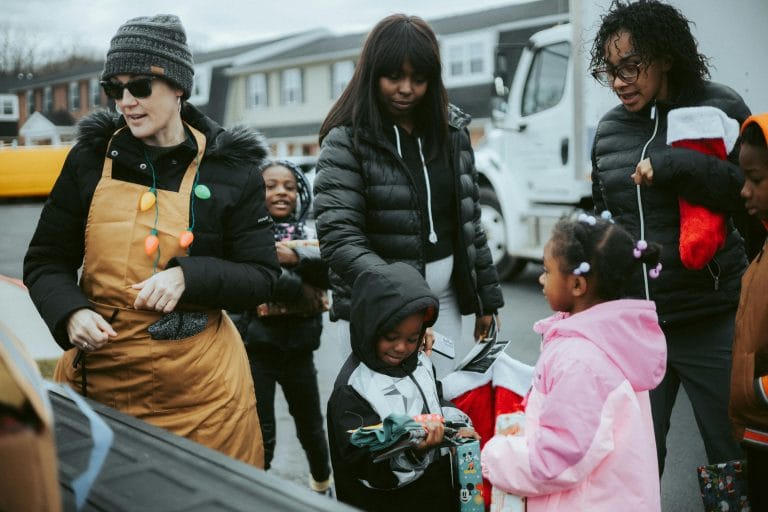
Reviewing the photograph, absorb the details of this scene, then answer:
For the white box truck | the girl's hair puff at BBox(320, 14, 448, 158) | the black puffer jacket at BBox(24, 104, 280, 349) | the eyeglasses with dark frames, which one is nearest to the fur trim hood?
the black puffer jacket at BBox(24, 104, 280, 349)

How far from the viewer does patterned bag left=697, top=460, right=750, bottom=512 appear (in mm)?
2398

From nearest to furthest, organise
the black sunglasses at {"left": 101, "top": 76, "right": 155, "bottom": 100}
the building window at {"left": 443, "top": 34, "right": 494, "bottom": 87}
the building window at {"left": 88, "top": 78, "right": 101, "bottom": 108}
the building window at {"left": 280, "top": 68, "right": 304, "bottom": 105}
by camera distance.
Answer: the black sunglasses at {"left": 101, "top": 76, "right": 155, "bottom": 100}, the building window at {"left": 88, "top": 78, "right": 101, "bottom": 108}, the building window at {"left": 443, "top": 34, "right": 494, "bottom": 87}, the building window at {"left": 280, "top": 68, "right": 304, "bottom": 105}

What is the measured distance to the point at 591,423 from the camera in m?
1.95

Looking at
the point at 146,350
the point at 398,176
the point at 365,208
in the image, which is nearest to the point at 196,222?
the point at 146,350

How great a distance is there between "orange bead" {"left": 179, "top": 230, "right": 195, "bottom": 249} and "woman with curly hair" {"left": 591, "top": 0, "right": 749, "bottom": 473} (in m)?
1.54

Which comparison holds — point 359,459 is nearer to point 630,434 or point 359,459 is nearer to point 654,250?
point 630,434

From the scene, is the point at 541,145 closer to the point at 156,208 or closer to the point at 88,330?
the point at 156,208

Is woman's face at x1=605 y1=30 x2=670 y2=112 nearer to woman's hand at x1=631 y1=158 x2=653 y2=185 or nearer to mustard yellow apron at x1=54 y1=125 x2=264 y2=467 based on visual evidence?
woman's hand at x1=631 y1=158 x2=653 y2=185

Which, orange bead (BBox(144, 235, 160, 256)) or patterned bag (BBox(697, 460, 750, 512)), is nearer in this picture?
orange bead (BBox(144, 235, 160, 256))

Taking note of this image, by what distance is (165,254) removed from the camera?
7.42 ft

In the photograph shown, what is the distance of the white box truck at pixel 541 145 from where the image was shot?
24.3 ft

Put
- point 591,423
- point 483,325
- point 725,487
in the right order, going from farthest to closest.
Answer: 1. point 483,325
2. point 725,487
3. point 591,423

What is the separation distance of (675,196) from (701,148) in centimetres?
19

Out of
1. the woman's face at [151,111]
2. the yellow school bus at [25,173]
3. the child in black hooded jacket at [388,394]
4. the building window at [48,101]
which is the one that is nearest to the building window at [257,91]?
the yellow school bus at [25,173]
